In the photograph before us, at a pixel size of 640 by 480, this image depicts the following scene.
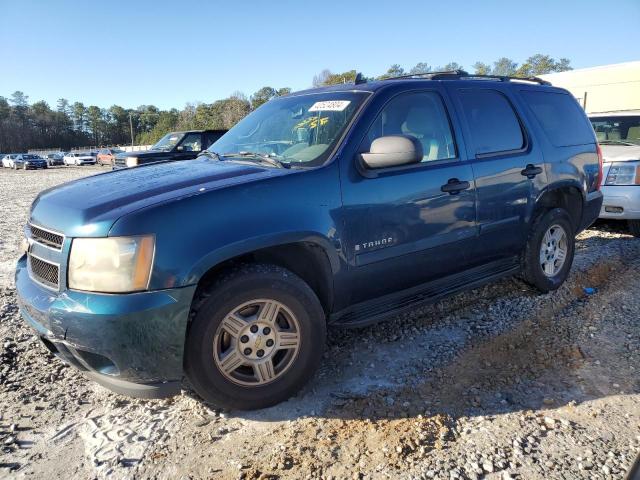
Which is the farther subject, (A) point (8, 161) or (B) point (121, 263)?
(A) point (8, 161)

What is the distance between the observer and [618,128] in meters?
7.86

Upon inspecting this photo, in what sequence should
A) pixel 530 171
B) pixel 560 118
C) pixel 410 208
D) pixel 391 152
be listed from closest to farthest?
pixel 391 152
pixel 410 208
pixel 530 171
pixel 560 118

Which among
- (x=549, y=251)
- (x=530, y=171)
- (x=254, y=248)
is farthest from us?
(x=549, y=251)

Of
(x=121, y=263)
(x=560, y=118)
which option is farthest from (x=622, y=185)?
(x=121, y=263)

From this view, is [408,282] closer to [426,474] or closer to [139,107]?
[426,474]

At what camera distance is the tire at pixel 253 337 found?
245 centimetres

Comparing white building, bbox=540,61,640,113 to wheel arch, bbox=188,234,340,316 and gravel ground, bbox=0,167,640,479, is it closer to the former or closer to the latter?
gravel ground, bbox=0,167,640,479

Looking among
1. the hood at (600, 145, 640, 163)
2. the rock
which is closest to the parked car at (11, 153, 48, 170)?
the hood at (600, 145, 640, 163)

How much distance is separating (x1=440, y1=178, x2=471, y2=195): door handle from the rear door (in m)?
0.19

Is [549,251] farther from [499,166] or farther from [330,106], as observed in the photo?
[330,106]

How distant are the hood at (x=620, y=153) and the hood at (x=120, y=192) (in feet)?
18.6

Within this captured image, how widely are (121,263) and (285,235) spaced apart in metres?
0.85

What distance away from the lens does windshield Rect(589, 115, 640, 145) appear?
769 cm

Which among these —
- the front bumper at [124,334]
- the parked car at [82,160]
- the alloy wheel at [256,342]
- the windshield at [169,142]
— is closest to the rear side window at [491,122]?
the alloy wheel at [256,342]
